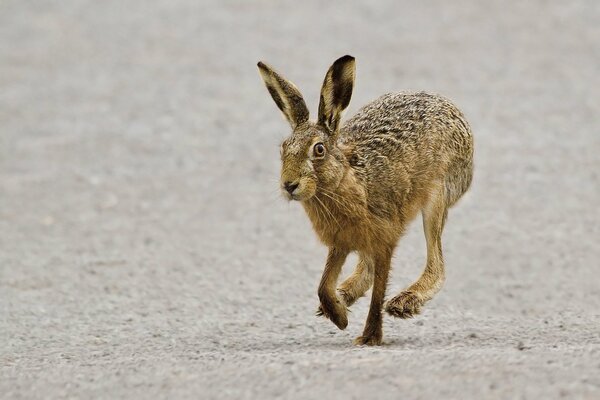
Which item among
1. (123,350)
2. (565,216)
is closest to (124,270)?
(123,350)

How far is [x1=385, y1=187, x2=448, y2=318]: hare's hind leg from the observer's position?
8.42 m

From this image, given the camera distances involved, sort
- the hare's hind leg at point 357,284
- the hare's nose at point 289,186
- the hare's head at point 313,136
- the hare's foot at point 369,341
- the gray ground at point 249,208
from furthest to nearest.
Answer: the hare's hind leg at point 357,284
the hare's foot at point 369,341
the hare's head at point 313,136
the hare's nose at point 289,186
the gray ground at point 249,208

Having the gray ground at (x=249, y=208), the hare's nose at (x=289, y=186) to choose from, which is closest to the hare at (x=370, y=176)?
the hare's nose at (x=289, y=186)

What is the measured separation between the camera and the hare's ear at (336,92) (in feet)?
25.6

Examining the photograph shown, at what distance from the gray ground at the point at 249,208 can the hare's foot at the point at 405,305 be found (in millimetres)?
203

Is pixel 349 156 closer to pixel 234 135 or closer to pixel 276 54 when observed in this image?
pixel 234 135

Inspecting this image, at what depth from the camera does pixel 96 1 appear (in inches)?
869

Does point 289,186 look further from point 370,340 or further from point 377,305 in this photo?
point 370,340

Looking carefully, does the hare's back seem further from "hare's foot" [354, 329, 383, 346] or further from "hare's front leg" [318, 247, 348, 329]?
"hare's foot" [354, 329, 383, 346]


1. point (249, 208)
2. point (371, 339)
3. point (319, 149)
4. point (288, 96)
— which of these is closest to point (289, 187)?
point (319, 149)

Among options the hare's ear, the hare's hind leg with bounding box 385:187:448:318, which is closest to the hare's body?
the hare's hind leg with bounding box 385:187:448:318

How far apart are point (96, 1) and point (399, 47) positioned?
20.2ft

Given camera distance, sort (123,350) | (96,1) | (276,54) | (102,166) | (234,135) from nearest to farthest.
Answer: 1. (123,350)
2. (102,166)
3. (234,135)
4. (276,54)
5. (96,1)

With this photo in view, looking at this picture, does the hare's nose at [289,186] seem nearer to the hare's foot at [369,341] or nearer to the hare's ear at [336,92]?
the hare's ear at [336,92]
